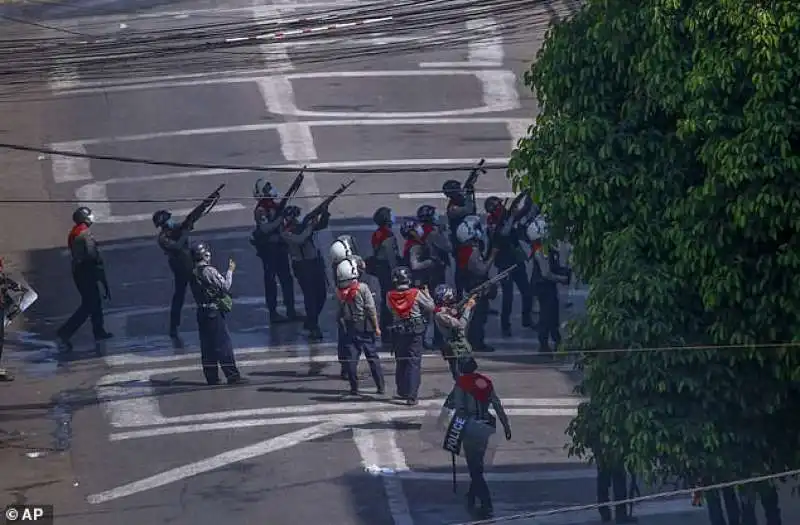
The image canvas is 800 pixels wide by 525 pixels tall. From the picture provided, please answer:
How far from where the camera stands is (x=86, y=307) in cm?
2130

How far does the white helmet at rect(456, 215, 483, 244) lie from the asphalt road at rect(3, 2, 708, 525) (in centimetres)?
148

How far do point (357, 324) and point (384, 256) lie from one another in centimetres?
215

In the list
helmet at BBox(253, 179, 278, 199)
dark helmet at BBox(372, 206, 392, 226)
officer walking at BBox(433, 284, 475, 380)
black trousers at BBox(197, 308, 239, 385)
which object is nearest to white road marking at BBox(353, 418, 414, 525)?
officer walking at BBox(433, 284, 475, 380)

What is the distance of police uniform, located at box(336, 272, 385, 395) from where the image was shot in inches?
742

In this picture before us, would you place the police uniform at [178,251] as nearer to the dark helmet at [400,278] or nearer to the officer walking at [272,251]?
the officer walking at [272,251]

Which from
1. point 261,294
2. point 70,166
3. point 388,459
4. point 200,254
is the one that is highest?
point 200,254

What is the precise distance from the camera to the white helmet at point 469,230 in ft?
67.9

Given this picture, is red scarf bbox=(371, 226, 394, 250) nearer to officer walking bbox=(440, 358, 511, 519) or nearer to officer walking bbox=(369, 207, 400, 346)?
officer walking bbox=(369, 207, 400, 346)

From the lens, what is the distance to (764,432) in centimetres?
1321

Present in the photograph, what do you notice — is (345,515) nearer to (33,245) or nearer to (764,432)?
(764,432)

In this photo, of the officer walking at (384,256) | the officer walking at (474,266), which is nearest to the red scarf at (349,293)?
the officer walking at (384,256)

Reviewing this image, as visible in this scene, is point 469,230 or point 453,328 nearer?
point 453,328

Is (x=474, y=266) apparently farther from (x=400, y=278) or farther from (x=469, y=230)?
(x=400, y=278)

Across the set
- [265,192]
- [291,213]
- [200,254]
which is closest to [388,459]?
[200,254]
